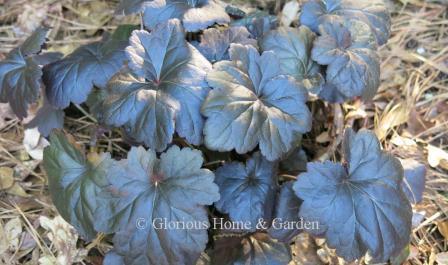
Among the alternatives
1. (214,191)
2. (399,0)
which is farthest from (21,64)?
(399,0)

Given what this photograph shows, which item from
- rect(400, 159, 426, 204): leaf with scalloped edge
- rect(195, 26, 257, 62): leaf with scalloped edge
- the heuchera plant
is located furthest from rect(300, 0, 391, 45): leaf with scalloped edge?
rect(400, 159, 426, 204): leaf with scalloped edge

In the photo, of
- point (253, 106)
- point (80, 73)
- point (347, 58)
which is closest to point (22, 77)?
point (80, 73)

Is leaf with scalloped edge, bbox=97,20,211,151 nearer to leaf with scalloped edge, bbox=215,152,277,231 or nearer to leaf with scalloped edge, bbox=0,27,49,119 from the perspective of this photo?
leaf with scalloped edge, bbox=215,152,277,231

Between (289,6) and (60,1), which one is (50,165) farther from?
(289,6)

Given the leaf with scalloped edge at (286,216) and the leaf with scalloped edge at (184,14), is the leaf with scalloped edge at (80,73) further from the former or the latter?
the leaf with scalloped edge at (286,216)

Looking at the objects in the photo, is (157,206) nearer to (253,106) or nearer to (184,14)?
(253,106)

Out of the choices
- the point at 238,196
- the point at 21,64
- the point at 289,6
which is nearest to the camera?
the point at 238,196
